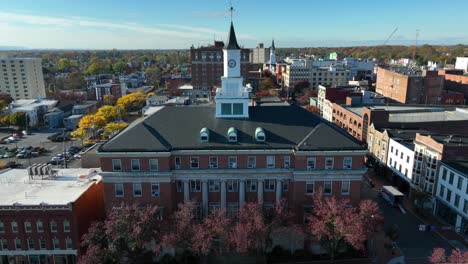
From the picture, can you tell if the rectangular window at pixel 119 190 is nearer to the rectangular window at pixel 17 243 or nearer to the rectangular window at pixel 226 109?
the rectangular window at pixel 17 243

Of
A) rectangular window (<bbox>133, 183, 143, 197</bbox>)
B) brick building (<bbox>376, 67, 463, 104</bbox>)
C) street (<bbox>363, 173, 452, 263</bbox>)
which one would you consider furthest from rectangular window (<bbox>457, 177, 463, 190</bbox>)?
brick building (<bbox>376, 67, 463, 104</bbox>)

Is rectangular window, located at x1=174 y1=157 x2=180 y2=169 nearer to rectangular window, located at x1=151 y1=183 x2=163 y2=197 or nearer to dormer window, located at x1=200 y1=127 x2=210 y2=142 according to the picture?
rectangular window, located at x1=151 y1=183 x2=163 y2=197

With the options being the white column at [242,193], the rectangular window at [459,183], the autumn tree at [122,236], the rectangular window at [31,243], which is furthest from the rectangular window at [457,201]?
the rectangular window at [31,243]

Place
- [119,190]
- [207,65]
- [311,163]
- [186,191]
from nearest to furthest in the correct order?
[311,163] → [119,190] → [186,191] → [207,65]

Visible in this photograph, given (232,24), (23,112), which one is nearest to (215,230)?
(232,24)

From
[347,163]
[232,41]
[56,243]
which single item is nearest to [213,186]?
[347,163]

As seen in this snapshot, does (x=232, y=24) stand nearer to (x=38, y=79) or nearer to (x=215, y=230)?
(x=215, y=230)

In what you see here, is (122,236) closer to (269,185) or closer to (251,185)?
(251,185)
